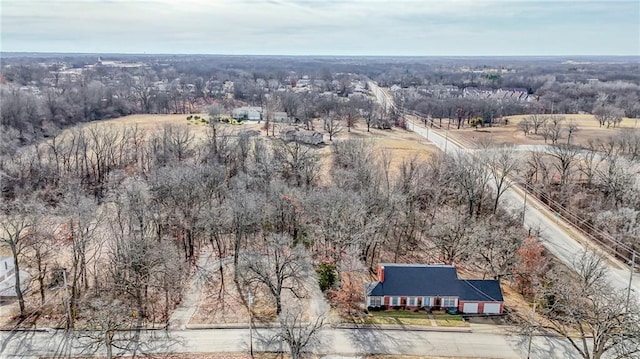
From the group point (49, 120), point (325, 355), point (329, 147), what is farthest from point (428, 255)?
point (49, 120)

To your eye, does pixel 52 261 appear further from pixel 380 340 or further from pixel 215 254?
pixel 380 340

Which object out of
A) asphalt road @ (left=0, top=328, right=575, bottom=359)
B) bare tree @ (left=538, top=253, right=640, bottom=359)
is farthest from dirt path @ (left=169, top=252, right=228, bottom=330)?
bare tree @ (left=538, top=253, right=640, bottom=359)

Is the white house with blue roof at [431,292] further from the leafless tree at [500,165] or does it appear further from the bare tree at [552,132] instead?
the bare tree at [552,132]

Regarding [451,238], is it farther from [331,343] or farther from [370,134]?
[370,134]

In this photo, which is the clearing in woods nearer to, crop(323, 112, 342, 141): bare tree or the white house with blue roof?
crop(323, 112, 342, 141): bare tree

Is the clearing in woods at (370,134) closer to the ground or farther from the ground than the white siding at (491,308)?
farther from the ground

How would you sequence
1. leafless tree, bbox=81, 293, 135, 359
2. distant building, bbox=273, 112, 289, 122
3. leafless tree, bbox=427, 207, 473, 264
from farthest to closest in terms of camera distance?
distant building, bbox=273, 112, 289, 122, leafless tree, bbox=427, 207, 473, 264, leafless tree, bbox=81, 293, 135, 359

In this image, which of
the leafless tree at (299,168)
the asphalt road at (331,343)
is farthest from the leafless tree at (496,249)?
the leafless tree at (299,168)

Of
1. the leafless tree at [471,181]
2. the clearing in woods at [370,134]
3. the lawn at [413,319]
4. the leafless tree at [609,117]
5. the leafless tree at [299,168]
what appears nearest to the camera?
the lawn at [413,319]
